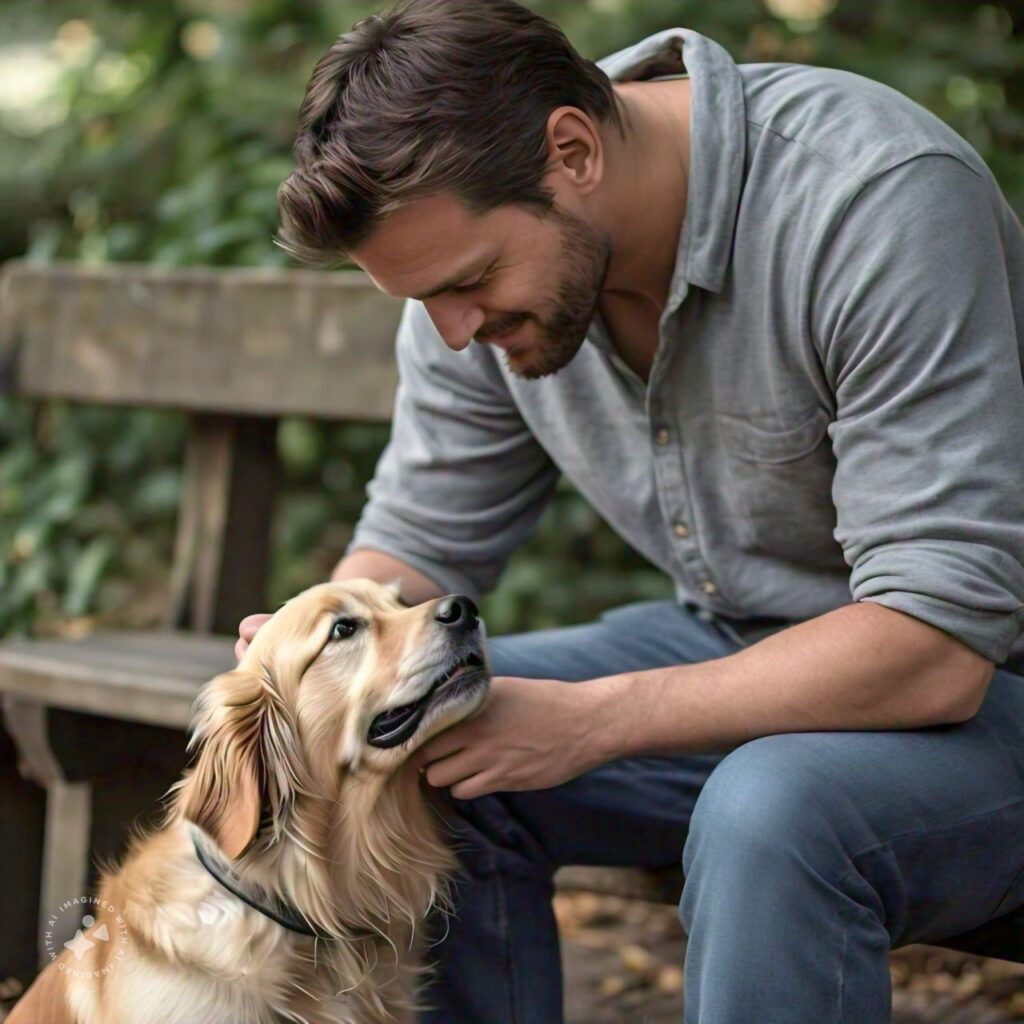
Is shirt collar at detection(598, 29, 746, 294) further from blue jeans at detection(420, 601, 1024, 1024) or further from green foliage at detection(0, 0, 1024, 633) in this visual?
green foliage at detection(0, 0, 1024, 633)

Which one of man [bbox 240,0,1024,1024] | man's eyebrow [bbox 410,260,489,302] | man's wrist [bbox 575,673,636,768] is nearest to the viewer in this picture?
man [bbox 240,0,1024,1024]

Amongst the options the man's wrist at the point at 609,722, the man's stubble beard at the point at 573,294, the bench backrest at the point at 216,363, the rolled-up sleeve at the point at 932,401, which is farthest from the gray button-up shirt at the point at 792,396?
the bench backrest at the point at 216,363

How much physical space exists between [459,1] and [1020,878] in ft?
5.01

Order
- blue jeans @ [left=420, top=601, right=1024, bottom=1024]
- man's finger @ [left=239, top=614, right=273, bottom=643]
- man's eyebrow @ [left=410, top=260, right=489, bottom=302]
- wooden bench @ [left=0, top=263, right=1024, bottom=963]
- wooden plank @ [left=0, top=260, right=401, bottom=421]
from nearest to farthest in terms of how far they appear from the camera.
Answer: blue jeans @ [left=420, top=601, right=1024, bottom=1024]
man's eyebrow @ [left=410, top=260, right=489, bottom=302]
man's finger @ [left=239, top=614, right=273, bottom=643]
wooden bench @ [left=0, top=263, right=1024, bottom=963]
wooden plank @ [left=0, top=260, right=401, bottom=421]

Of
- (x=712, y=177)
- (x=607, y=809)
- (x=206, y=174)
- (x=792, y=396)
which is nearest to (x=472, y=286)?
(x=712, y=177)

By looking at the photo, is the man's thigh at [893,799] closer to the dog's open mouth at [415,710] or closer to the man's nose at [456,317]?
the dog's open mouth at [415,710]

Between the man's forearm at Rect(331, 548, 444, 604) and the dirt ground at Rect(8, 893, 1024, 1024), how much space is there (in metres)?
1.05

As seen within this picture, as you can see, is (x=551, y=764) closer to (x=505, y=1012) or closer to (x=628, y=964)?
(x=505, y=1012)

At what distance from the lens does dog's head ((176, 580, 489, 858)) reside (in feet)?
6.87

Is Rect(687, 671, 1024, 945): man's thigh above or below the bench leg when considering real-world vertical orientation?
above

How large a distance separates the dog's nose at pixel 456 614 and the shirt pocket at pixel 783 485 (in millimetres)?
469

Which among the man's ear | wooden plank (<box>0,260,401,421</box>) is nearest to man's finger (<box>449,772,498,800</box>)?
the man's ear

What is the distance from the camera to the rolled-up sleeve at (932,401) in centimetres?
191

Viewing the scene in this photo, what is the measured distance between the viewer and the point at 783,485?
2238 millimetres
